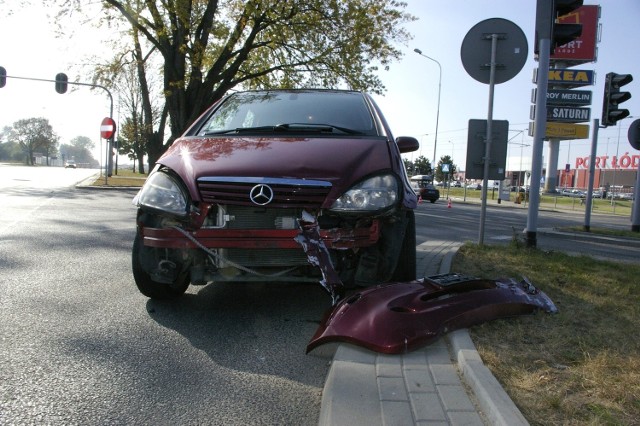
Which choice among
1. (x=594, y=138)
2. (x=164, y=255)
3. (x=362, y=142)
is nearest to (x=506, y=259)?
(x=362, y=142)

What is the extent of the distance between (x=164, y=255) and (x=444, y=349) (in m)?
1.96

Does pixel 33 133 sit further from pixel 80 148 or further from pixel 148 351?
pixel 148 351

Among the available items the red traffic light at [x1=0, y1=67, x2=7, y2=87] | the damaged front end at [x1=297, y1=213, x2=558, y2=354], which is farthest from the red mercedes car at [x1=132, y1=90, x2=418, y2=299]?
the red traffic light at [x1=0, y1=67, x2=7, y2=87]

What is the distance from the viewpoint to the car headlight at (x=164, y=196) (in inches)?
134

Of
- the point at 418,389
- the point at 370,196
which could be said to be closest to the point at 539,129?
the point at 370,196

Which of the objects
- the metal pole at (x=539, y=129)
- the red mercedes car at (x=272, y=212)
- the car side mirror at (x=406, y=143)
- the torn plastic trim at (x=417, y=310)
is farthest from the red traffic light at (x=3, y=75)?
the torn plastic trim at (x=417, y=310)

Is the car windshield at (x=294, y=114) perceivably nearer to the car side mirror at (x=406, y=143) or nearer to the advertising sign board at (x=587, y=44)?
the car side mirror at (x=406, y=143)

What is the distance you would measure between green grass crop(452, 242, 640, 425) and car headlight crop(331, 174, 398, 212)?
39.0 inches

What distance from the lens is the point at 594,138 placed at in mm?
13648

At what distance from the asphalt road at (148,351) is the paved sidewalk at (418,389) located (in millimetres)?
203

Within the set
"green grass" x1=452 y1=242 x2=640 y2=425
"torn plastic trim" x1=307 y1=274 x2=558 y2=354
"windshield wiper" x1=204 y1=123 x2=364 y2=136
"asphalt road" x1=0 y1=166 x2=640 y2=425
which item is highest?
"windshield wiper" x1=204 y1=123 x2=364 y2=136

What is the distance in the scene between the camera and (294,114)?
15.2 ft

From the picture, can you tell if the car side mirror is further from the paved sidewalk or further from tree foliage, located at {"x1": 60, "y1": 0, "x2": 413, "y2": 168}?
tree foliage, located at {"x1": 60, "y1": 0, "x2": 413, "y2": 168}

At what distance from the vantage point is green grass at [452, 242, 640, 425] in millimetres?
2180
